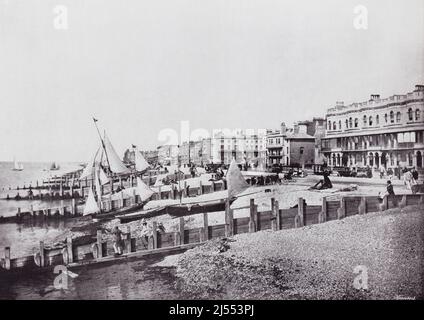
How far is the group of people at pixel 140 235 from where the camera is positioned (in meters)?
7.12

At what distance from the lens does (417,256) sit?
6879 mm

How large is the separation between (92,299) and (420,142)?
6.43 m

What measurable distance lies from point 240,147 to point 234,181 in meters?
0.69

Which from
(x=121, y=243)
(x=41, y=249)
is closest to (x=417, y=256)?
(x=121, y=243)

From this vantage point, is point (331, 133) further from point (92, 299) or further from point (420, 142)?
point (92, 299)

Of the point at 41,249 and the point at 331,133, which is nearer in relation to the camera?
the point at 41,249

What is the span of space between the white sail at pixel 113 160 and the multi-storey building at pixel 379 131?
13.7 ft

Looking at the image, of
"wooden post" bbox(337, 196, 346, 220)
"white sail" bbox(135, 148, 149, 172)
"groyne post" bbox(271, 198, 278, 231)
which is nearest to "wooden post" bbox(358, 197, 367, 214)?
"wooden post" bbox(337, 196, 346, 220)

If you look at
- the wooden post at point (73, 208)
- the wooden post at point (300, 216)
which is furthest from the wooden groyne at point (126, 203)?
the wooden post at point (300, 216)

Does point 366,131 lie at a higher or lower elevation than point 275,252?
higher

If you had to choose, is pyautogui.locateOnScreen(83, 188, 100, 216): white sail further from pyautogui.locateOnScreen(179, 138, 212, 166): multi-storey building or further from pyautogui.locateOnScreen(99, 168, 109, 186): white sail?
pyautogui.locateOnScreen(179, 138, 212, 166): multi-storey building

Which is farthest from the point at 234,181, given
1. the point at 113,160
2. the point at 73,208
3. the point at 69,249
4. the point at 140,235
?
the point at 73,208

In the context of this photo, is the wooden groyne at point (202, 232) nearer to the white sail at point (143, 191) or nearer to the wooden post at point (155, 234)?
the wooden post at point (155, 234)

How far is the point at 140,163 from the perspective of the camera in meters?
7.90
